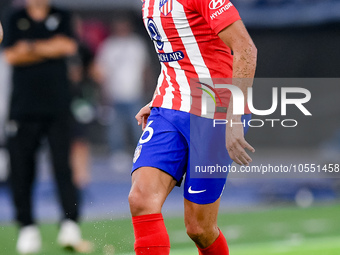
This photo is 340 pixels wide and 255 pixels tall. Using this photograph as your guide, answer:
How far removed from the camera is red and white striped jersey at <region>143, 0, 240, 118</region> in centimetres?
444

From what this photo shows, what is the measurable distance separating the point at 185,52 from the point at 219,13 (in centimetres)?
46

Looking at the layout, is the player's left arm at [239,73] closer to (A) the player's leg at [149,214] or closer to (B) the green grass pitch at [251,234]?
(A) the player's leg at [149,214]

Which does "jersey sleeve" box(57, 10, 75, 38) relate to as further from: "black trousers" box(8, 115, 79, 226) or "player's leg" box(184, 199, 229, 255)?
"player's leg" box(184, 199, 229, 255)

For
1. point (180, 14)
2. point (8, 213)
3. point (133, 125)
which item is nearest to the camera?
point (180, 14)

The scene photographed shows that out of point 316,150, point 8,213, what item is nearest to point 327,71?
point 316,150

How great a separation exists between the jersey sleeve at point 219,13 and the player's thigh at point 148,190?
0.88 meters

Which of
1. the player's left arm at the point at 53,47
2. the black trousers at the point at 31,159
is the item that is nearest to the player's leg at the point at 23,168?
the black trousers at the point at 31,159

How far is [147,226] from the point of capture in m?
4.13

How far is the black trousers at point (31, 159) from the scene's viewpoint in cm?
708

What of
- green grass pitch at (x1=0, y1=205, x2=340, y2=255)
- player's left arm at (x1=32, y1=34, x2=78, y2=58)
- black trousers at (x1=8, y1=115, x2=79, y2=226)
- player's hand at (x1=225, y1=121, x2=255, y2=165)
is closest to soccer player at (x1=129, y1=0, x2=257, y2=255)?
player's hand at (x1=225, y1=121, x2=255, y2=165)

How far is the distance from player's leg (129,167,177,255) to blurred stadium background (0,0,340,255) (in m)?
2.62

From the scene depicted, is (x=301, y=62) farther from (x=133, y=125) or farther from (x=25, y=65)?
(x=25, y=65)

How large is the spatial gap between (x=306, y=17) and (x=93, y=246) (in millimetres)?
8074

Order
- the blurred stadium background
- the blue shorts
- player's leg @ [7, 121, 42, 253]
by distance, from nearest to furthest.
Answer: the blue shorts, player's leg @ [7, 121, 42, 253], the blurred stadium background
